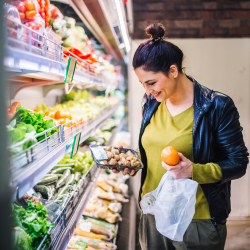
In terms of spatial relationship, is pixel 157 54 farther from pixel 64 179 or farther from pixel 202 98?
pixel 64 179

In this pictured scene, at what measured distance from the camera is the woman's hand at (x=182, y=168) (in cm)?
115

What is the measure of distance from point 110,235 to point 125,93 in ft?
11.3

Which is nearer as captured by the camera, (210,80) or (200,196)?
(200,196)

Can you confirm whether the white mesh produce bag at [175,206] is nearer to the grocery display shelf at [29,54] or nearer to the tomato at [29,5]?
the grocery display shelf at [29,54]

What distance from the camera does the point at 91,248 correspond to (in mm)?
1809

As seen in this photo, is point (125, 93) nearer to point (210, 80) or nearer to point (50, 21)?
point (210, 80)

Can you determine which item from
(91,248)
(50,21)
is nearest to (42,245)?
(91,248)

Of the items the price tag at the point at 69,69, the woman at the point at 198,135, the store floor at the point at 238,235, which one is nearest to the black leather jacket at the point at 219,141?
the woman at the point at 198,135

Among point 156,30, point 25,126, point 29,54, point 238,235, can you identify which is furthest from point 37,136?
point 238,235

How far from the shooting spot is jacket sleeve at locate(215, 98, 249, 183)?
1.24 m

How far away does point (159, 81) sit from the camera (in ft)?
4.24

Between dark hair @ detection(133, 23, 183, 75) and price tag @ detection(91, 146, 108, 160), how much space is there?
1.80 ft

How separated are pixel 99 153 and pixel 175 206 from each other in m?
0.53

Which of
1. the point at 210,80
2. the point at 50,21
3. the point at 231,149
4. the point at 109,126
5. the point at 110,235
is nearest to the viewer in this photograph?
the point at 231,149
